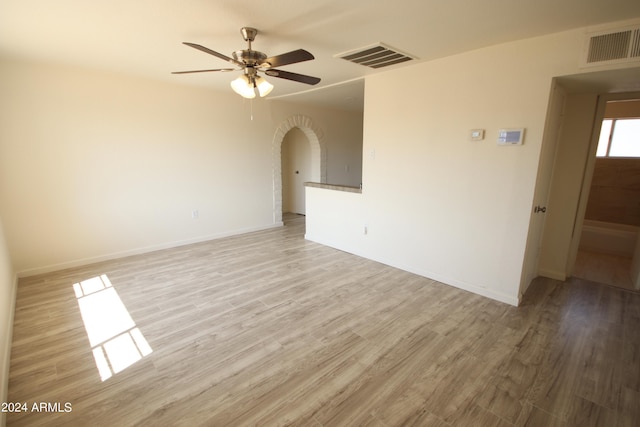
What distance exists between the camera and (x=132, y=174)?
162 inches

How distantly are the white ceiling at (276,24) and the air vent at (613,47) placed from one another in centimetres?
11

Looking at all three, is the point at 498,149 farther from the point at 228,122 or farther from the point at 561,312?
the point at 228,122

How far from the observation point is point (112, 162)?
3.94 m

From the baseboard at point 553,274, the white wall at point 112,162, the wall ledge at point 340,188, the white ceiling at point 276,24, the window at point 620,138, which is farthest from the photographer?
the window at point 620,138

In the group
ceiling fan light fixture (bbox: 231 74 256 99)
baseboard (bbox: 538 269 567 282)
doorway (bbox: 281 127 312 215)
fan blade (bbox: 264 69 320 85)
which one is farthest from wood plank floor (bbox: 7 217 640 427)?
doorway (bbox: 281 127 312 215)

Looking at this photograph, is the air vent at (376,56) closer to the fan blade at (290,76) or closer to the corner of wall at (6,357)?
the fan blade at (290,76)

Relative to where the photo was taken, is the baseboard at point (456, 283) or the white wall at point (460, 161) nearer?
the white wall at point (460, 161)

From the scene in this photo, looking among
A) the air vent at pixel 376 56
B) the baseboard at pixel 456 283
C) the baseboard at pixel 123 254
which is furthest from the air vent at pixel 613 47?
the baseboard at pixel 123 254

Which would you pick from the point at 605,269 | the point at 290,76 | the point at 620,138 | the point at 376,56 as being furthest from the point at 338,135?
the point at 620,138

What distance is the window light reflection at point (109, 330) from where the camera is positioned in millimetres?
2104

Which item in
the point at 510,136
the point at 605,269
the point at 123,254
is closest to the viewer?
the point at 510,136

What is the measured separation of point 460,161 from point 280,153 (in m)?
3.71

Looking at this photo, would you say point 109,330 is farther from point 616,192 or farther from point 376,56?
point 616,192

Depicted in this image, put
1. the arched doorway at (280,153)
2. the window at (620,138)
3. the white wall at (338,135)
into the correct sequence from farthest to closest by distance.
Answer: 1. the white wall at (338,135)
2. the arched doorway at (280,153)
3. the window at (620,138)
